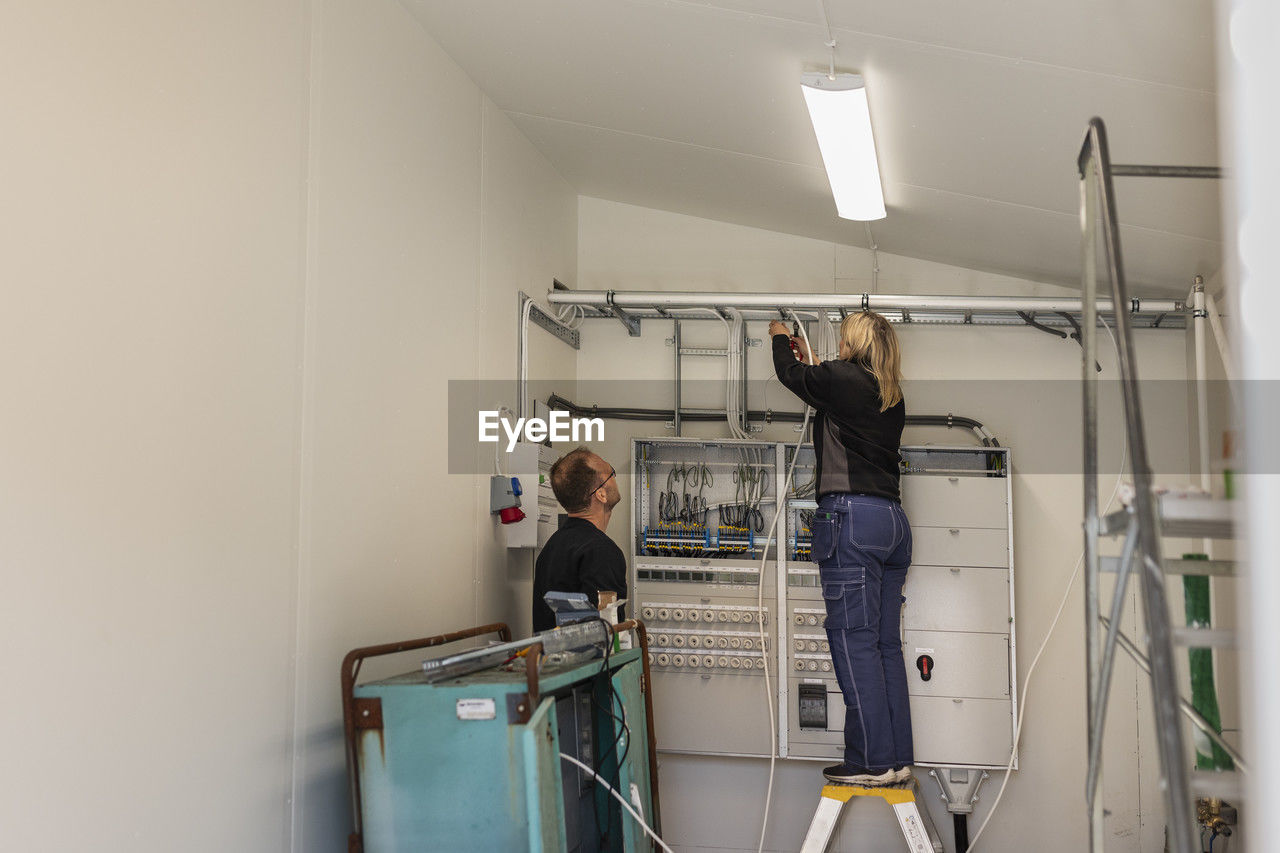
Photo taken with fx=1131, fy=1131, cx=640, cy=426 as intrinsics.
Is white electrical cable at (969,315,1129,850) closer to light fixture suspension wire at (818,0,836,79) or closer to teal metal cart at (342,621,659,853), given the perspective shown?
light fixture suspension wire at (818,0,836,79)

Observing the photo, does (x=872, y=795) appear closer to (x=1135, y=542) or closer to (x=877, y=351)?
(x=877, y=351)

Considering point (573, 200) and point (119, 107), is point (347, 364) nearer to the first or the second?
point (119, 107)

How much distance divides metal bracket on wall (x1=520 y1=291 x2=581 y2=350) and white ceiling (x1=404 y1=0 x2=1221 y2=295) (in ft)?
2.38

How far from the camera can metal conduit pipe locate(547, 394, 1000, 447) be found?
539 centimetres

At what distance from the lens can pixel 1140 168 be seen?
2111 millimetres

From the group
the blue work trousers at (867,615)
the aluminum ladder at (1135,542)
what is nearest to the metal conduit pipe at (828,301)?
the blue work trousers at (867,615)

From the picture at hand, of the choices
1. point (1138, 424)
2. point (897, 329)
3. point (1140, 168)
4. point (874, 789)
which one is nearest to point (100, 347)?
point (1138, 424)

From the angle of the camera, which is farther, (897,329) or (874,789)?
(897,329)

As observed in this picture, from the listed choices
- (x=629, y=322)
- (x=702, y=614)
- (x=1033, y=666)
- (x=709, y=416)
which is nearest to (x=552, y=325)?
(x=629, y=322)

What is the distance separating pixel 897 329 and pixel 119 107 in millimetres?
4017

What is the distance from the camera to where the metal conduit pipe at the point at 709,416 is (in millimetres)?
5395

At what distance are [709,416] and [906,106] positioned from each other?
228cm

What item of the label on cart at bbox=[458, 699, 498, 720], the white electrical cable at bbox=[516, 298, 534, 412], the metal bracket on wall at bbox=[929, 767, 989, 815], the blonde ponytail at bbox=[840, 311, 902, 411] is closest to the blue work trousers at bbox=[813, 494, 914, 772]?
the blonde ponytail at bbox=[840, 311, 902, 411]

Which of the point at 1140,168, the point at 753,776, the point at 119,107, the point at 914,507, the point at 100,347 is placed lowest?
the point at 753,776
